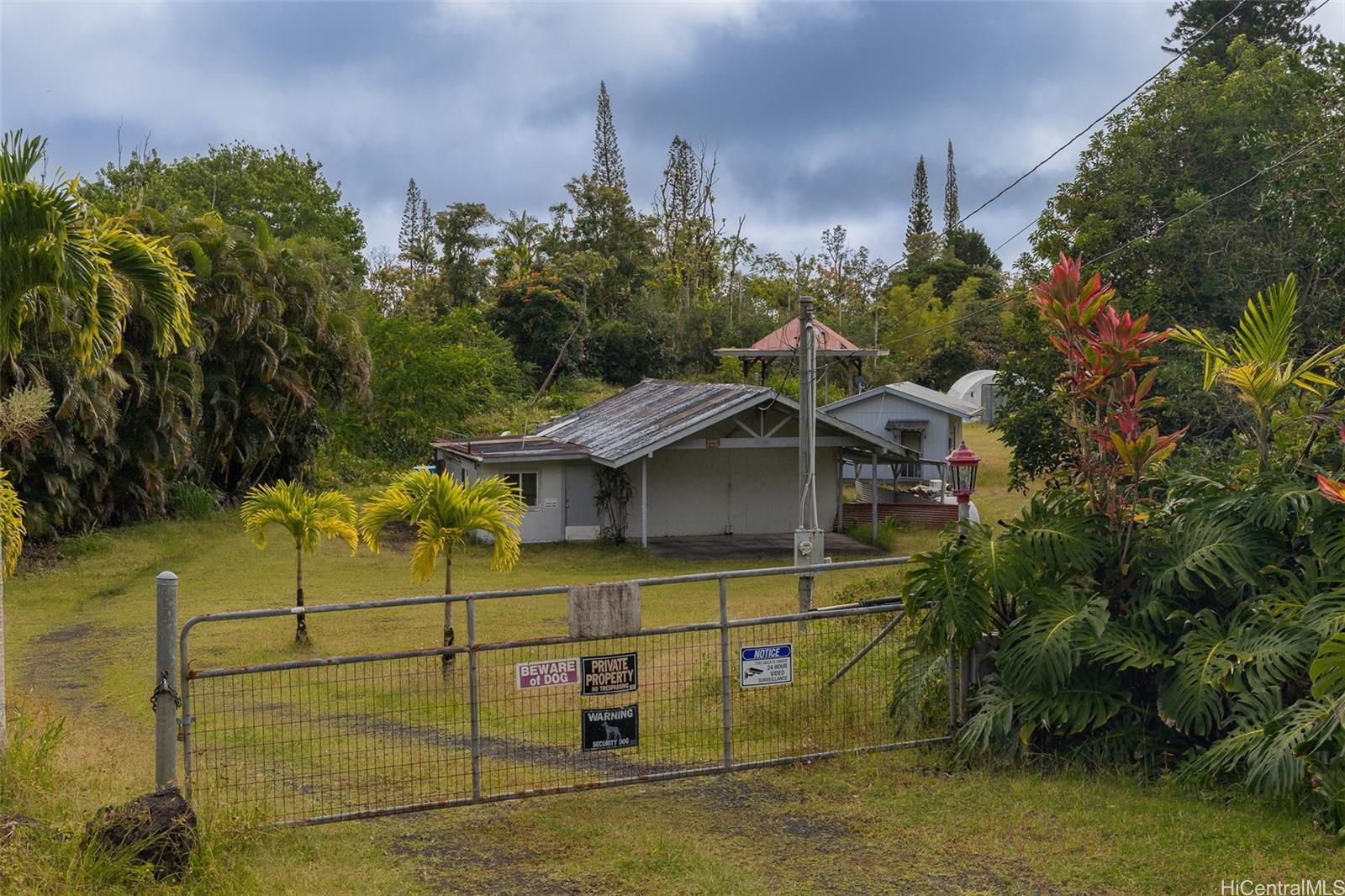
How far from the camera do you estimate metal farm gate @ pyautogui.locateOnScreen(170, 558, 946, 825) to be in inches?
285

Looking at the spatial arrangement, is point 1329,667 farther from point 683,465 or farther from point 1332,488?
point 683,465

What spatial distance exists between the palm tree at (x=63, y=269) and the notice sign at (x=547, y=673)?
3.65 m

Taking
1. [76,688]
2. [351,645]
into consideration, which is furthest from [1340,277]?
[76,688]

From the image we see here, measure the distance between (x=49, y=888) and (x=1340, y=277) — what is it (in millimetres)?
24544

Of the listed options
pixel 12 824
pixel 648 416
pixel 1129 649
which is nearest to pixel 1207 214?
pixel 648 416

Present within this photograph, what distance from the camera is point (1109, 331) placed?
822 cm

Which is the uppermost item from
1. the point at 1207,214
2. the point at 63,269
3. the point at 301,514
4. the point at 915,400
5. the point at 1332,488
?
the point at 1207,214

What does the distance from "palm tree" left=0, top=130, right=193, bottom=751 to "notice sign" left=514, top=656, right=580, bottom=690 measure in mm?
3650

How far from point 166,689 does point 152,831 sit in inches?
36.8

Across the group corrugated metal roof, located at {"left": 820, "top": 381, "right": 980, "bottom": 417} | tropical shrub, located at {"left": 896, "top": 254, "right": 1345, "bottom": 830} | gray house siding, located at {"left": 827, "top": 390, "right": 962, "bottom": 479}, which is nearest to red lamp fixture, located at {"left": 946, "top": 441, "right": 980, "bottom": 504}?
tropical shrub, located at {"left": 896, "top": 254, "right": 1345, "bottom": 830}

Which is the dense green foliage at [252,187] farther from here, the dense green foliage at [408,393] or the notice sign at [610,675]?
the notice sign at [610,675]

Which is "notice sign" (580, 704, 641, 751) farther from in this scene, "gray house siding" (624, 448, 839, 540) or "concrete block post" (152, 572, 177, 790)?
"gray house siding" (624, 448, 839, 540)

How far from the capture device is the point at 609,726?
7.73 metres
